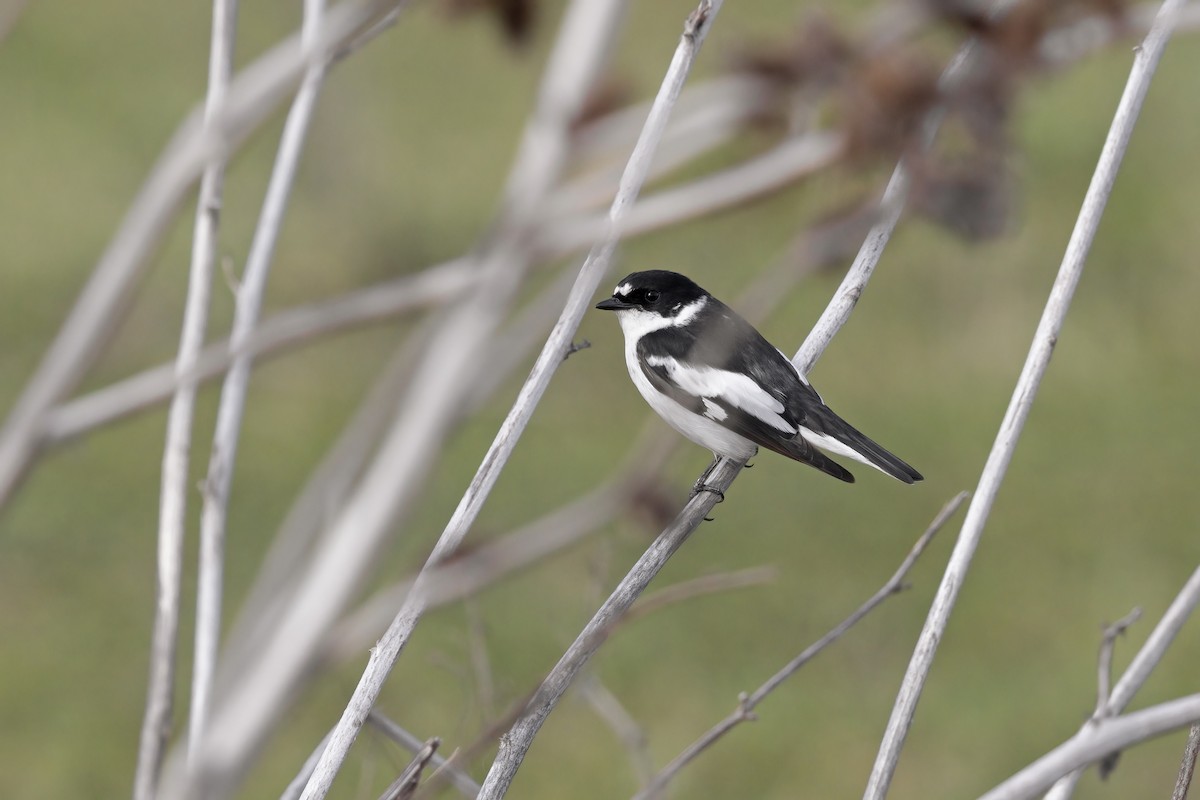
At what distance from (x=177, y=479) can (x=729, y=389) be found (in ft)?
8.94

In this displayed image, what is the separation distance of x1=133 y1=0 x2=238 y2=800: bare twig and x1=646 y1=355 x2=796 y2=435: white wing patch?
2.53 m

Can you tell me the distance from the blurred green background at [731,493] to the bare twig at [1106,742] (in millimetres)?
1687

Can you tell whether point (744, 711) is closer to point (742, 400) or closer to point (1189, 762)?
point (1189, 762)

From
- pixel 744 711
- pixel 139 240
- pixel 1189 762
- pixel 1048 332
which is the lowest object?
pixel 1189 762

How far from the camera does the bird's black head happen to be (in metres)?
6.70

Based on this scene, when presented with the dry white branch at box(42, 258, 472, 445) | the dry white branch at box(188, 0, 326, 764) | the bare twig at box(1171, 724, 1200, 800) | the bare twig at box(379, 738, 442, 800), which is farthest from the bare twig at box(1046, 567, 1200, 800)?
the dry white branch at box(188, 0, 326, 764)

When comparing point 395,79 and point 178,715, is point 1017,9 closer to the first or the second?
point 178,715

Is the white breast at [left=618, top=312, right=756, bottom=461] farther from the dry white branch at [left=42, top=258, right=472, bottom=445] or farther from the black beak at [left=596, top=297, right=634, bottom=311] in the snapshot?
the dry white branch at [left=42, top=258, right=472, bottom=445]

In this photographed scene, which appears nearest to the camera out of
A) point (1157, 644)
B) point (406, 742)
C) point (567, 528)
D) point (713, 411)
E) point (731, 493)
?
point (567, 528)

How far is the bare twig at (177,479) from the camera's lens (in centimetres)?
366

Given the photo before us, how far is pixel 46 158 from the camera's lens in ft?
54.7

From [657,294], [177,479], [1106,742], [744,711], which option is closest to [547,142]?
[1106,742]

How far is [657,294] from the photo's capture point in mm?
6723

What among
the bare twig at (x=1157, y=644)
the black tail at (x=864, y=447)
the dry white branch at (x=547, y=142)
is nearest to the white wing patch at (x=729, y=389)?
the black tail at (x=864, y=447)
